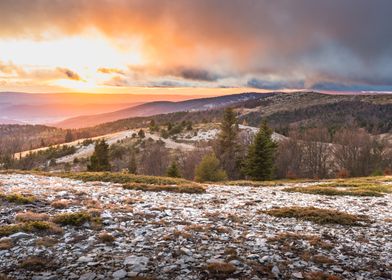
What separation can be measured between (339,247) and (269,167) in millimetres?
44512

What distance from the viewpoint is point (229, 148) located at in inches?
2645

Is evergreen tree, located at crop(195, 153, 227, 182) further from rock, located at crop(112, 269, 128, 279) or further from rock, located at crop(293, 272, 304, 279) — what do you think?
rock, located at crop(112, 269, 128, 279)

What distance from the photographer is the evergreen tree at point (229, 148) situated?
66.0 meters

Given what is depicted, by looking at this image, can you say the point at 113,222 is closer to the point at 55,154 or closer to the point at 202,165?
the point at 202,165

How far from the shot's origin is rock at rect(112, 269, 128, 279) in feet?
26.0

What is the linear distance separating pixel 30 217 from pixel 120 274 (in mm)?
5915

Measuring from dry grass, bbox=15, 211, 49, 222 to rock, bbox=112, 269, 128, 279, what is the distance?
537 centimetres

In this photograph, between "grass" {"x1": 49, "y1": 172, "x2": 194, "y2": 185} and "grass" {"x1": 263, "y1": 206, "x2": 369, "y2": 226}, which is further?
"grass" {"x1": 49, "y1": 172, "x2": 194, "y2": 185}

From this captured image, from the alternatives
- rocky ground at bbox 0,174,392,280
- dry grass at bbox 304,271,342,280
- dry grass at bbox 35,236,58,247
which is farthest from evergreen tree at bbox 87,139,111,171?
dry grass at bbox 304,271,342,280

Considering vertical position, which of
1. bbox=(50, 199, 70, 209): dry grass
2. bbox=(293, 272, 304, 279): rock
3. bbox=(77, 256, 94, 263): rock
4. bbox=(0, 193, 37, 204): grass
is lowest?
bbox=(50, 199, 70, 209): dry grass

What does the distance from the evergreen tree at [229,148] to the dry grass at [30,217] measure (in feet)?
179

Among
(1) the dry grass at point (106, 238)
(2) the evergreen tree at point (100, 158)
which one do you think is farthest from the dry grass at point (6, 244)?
(2) the evergreen tree at point (100, 158)

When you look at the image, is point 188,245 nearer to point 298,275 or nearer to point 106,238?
point 106,238

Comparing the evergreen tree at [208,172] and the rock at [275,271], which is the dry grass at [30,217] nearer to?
the rock at [275,271]
